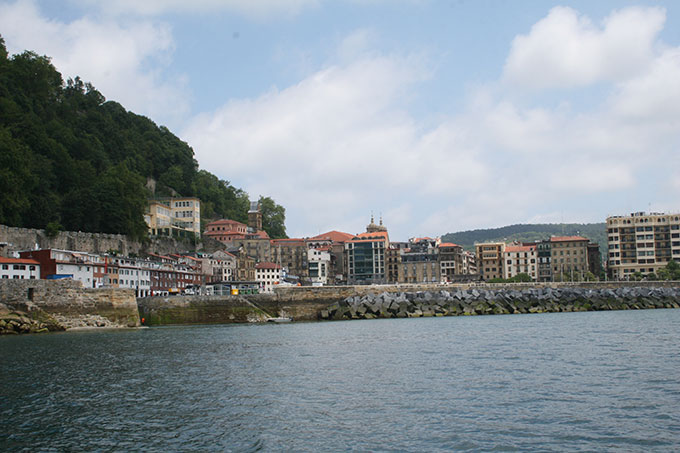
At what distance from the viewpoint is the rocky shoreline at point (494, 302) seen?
67.8m

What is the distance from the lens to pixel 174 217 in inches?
4427

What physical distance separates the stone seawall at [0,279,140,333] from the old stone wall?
11387mm

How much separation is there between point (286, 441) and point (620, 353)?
2012cm

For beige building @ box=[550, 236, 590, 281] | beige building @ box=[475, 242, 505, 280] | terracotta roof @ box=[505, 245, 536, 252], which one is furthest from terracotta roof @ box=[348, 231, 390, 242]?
beige building @ box=[550, 236, 590, 281]

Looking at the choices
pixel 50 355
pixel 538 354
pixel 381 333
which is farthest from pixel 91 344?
pixel 538 354

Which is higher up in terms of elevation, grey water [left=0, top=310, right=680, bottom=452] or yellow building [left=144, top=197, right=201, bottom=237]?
yellow building [left=144, top=197, right=201, bottom=237]

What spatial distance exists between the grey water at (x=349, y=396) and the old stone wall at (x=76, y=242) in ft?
101

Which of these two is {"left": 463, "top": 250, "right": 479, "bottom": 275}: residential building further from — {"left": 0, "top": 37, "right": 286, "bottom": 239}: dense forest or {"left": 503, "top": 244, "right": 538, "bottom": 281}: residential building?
{"left": 0, "top": 37, "right": 286, "bottom": 239}: dense forest

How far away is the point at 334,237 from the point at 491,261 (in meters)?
39.4

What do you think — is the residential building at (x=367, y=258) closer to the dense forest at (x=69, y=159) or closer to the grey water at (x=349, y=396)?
the dense forest at (x=69, y=159)

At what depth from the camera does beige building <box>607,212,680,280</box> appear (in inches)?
4675

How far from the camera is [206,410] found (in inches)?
738

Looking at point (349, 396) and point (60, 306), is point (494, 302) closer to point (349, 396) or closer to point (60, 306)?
point (60, 306)

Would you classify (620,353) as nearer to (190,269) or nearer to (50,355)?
(50,355)
